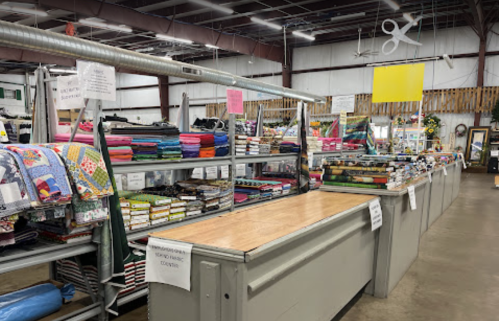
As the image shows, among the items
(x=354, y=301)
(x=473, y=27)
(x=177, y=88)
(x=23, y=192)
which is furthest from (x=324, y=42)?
(x=23, y=192)

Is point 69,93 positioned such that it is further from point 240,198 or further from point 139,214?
point 240,198

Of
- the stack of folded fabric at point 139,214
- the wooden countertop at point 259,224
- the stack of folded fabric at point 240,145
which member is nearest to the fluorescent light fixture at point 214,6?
the stack of folded fabric at point 240,145

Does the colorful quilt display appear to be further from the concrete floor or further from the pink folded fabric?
the concrete floor

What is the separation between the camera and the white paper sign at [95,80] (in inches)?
90.4

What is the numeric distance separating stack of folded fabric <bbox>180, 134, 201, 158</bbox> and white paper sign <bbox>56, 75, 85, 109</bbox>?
1.10m

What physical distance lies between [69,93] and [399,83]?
565cm

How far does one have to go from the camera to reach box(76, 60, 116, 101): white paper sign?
2.29 metres

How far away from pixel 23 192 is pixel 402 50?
14.4 metres

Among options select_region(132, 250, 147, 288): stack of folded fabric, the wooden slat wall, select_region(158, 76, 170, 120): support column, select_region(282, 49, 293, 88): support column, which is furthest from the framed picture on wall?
select_region(158, 76, 170, 120): support column

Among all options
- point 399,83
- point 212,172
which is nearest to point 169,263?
point 212,172

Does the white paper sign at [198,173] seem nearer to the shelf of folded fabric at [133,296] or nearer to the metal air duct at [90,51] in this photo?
the metal air duct at [90,51]

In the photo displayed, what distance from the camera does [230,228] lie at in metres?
1.78

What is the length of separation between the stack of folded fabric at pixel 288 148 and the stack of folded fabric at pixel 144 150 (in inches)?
82.5

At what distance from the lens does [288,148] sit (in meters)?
4.78
